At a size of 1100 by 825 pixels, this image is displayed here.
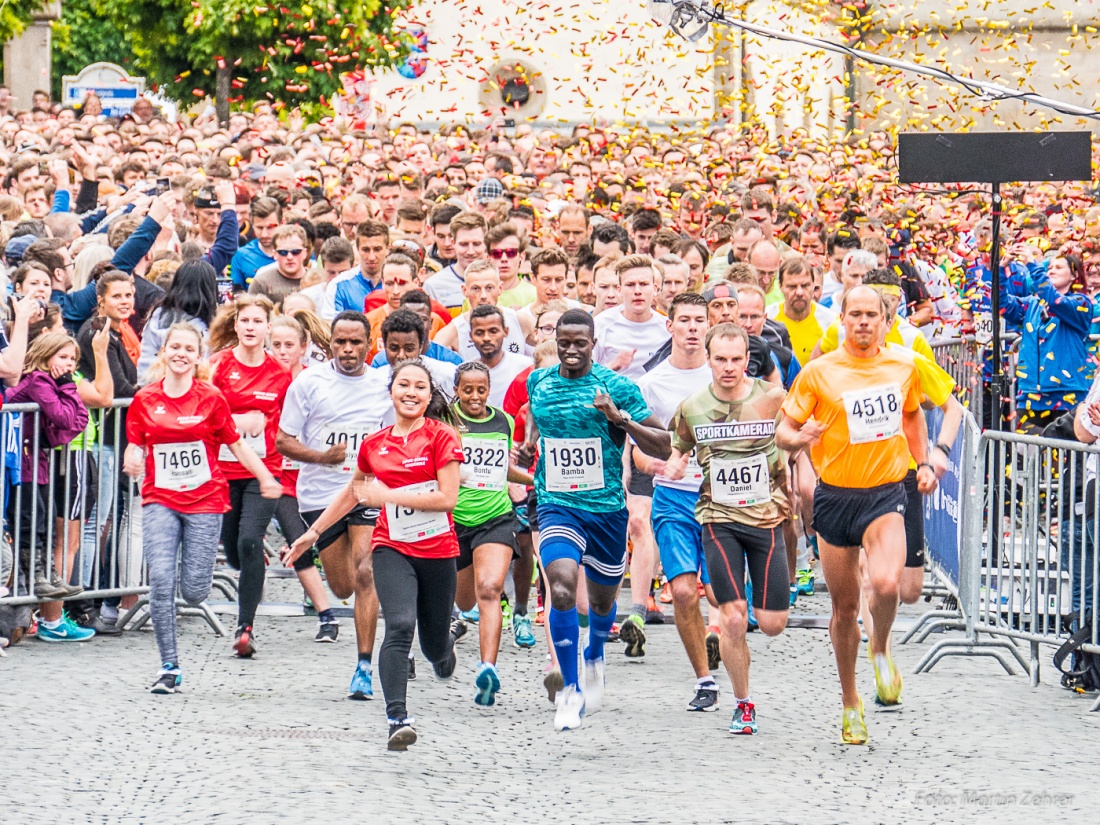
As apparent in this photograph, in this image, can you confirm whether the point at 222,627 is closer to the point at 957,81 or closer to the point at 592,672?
the point at 592,672

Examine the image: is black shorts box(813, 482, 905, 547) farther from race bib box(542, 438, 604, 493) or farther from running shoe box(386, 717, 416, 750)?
running shoe box(386, 717, 416, 750)

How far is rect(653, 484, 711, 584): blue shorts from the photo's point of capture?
31.0 ft

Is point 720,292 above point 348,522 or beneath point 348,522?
above

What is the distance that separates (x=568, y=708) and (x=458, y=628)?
2268mm

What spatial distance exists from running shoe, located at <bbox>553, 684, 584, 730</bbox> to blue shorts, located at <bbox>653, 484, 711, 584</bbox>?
2.67 feet

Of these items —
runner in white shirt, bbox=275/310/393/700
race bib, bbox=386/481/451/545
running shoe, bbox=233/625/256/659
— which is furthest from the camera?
running shoe, bbox=233/625/256/659

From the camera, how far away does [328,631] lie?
11117mm

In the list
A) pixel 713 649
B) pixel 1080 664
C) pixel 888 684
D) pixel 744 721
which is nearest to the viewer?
pixel 744 721

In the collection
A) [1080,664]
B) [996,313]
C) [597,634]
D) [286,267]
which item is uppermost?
[286,267]

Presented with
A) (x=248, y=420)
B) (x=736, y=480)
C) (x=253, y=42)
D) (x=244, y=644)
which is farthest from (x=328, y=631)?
(x=253, y=42)

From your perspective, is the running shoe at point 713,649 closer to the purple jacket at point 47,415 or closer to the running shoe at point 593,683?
the running shoe at point 593,683

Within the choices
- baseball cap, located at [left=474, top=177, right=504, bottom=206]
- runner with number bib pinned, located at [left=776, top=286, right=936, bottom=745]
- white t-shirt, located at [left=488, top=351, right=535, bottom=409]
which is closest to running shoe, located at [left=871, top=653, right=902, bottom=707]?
runner with number bib pinned, located at [left=776, top=286, right=936, bottom=745]

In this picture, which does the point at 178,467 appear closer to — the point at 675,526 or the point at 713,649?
the point at 675,526

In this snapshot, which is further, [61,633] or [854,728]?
[61,633]
